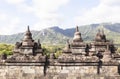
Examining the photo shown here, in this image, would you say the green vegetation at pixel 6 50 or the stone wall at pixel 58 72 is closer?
the stone wall at pixel 58 72

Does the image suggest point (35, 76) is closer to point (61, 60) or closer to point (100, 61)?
point (61, 60)

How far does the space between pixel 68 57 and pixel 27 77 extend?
3236 millimetres

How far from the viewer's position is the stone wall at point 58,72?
902 inches

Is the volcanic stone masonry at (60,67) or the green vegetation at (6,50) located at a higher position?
the green vegetation at (6,50)

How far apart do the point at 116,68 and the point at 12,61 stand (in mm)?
7247

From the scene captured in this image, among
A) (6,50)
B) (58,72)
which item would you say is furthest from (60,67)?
(6,50)

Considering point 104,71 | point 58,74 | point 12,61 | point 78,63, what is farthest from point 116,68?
point 12,61

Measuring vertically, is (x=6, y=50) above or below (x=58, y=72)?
above

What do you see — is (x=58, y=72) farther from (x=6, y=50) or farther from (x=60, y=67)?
(x=6, y=50)

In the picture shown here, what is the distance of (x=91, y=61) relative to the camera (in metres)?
22.9

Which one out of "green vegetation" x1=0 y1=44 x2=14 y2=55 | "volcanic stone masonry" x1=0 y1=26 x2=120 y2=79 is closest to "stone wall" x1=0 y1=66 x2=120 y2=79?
"volcanic stone masonry" x1=0 y1=26 x2=120 y2=79

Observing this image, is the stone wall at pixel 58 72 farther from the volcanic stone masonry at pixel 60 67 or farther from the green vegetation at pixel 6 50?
the green vegetation at pixel 6 50

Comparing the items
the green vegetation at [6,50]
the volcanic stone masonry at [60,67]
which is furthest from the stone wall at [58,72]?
the green vegetation at [6,50]

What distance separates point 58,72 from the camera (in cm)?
2331
